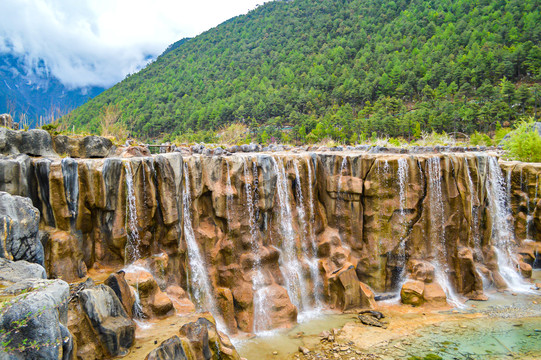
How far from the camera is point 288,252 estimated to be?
653 inches

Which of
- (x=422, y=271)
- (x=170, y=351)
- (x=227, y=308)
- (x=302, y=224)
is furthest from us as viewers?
(x=302, y=224)

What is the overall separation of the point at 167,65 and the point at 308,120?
3350 inches

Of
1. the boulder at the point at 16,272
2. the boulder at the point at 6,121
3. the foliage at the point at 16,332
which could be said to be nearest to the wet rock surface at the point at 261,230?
the boulder at the point at 16,272

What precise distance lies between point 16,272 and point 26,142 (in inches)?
362

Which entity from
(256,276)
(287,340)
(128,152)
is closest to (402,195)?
(256,276)

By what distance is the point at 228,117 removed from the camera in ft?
275

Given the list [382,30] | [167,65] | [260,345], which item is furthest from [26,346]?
[167,65]

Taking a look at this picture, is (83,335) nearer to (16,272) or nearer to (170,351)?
(170,351)

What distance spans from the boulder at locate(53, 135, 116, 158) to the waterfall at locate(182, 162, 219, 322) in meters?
5.64

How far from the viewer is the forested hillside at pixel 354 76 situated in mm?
57012

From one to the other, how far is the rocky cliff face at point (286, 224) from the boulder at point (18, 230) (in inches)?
105

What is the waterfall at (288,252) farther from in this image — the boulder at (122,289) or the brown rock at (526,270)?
the brown rock at (526,270)

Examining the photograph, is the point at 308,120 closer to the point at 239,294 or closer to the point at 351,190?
the point at 351,190

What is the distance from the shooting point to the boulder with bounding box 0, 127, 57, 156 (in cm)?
1302
